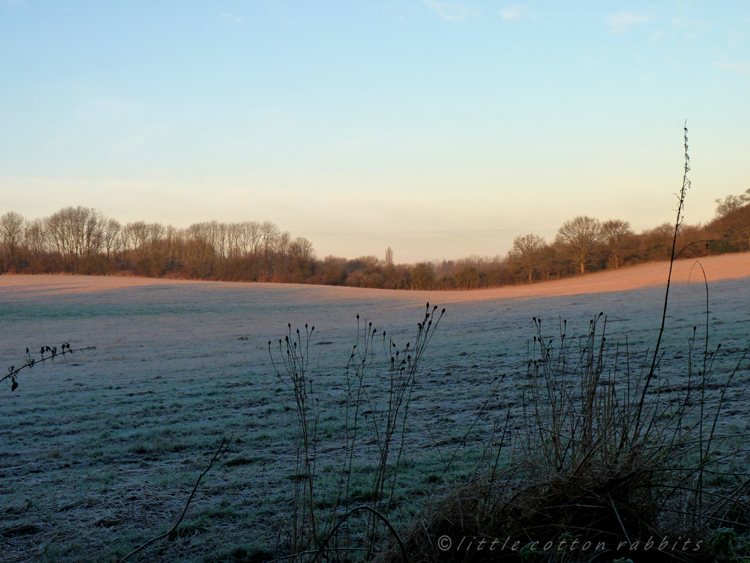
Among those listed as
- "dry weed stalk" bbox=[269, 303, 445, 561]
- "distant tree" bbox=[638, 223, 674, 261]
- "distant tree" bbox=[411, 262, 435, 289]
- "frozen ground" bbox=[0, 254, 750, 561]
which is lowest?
"frozen ground" bbox=[0, 254, 750, 561]

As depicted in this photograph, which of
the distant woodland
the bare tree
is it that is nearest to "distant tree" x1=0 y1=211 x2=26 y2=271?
the distant woodland

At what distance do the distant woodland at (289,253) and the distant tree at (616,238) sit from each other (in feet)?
0.33

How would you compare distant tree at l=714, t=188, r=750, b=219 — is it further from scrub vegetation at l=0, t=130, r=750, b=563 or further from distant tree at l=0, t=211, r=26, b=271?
distant tree at l=0, t=211, r=26, b=271

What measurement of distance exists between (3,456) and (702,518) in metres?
7.03

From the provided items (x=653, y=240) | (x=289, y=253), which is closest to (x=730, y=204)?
(x=653, y=240)

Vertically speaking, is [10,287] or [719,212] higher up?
[719,212]

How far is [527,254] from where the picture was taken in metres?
57.1

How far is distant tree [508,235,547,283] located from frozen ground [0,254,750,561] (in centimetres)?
3135

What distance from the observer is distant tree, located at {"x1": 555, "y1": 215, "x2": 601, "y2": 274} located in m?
56.7

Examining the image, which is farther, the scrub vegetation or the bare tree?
the bare tree

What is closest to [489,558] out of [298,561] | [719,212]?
[298,561]

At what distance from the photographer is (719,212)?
50406mm

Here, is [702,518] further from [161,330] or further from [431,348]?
[161,330]

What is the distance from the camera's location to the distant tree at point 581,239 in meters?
56.7
